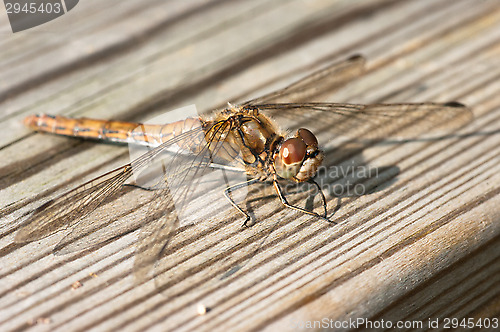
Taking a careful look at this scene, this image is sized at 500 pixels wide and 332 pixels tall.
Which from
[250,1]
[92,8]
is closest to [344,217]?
[250,1]

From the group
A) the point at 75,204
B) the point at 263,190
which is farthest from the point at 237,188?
the point at 75,204

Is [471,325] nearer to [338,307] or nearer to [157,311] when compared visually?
[338,307]

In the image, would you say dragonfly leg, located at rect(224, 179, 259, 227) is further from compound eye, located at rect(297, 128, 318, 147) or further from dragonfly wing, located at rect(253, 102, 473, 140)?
dragonfly wing, located at rect(253, 102, 473, 140)

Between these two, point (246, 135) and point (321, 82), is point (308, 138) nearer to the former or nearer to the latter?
point (246, 135)

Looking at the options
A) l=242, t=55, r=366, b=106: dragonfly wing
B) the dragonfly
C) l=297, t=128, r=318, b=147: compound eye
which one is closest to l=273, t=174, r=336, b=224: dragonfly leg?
the dragonfly

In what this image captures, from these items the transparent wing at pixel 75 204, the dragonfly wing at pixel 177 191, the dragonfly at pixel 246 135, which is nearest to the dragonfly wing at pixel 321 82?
the dragonfly at pixel 246 135

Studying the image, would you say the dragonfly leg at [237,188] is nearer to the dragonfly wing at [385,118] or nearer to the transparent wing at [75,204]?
the transparent wing at [75,204]
